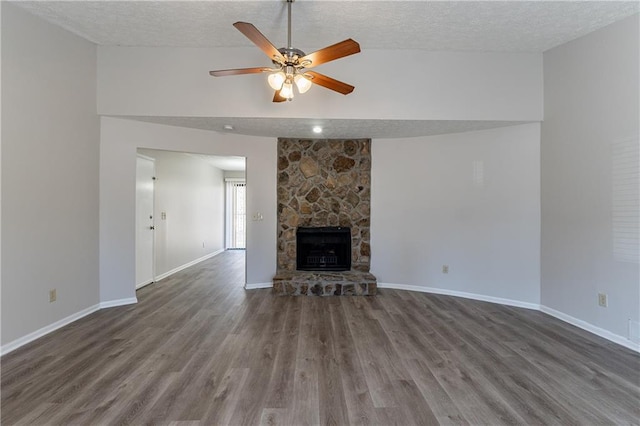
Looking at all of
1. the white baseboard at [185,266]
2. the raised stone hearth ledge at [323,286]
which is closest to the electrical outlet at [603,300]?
the raised stone hearth ledge at [323,286]

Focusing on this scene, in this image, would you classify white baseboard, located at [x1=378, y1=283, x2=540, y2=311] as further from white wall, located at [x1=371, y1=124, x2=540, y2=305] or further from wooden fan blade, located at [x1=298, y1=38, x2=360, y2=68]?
wooden fan blade, located at [x1=298, y1=38, x2=360, y2=68]

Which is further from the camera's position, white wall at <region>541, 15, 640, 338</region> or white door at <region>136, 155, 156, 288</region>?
white door at <region>136, 155, 156, 288</region>

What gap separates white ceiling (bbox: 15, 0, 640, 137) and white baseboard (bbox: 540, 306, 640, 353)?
3066mm

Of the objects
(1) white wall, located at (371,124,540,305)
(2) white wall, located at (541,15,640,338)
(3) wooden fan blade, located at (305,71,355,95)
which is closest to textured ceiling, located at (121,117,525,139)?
(1) white wall, located at (371,124,540,305)

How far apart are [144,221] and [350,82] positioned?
149 inches

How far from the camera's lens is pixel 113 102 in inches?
137

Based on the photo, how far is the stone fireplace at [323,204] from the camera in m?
4.65

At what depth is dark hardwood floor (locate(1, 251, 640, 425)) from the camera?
1781 mm

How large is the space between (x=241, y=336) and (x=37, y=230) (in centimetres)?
226

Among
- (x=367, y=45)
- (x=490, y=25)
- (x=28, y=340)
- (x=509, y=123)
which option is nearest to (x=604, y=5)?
(x=490, y=25)

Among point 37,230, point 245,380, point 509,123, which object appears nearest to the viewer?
point 245,380

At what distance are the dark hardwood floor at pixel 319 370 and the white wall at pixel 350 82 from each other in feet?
8.06

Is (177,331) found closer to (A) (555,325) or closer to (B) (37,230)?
(B) (37,230)

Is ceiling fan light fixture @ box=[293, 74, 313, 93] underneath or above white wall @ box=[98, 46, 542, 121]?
underneath
